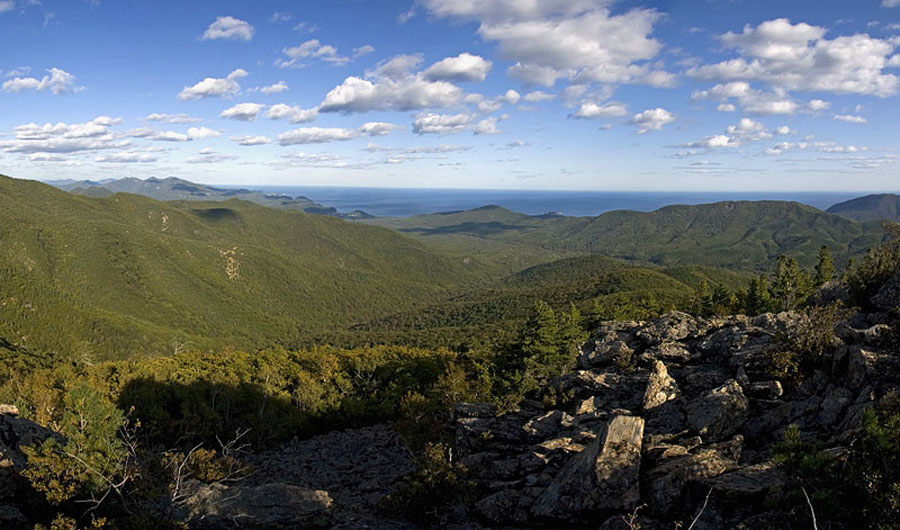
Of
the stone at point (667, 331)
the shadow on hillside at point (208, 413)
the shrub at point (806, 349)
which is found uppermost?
the shrub at point (806, 349)

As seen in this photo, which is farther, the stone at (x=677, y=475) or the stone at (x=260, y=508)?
the stone at (x=260, y=508)

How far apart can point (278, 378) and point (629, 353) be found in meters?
31.4

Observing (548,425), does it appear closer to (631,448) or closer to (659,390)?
(659,390)

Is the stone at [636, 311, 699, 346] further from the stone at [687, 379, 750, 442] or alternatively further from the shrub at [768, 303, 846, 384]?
the stone at [687, 379, 750, 442]

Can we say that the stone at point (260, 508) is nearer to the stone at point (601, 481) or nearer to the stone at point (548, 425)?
the stone at point (601, 481)

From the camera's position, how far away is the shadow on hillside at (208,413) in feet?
99.1

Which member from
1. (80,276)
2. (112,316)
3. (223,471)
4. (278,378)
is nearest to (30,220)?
(80,276)

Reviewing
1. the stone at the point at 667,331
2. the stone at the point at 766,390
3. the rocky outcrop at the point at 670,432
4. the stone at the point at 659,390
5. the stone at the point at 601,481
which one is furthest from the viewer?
the stone at the point at 667,331

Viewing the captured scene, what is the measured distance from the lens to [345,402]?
36750mm

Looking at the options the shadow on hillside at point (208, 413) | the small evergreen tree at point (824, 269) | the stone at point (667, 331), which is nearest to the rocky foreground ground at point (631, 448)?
the stone at point (667, 331)

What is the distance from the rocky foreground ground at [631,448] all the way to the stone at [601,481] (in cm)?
3

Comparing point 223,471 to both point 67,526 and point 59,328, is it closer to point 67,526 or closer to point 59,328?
point 67,526

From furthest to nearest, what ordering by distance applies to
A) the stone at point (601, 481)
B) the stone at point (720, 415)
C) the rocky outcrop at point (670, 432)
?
1. the stone at point (720, 415)
2. the stone at point (601, 481)
3. the rocky outcrop at point (670, 432)

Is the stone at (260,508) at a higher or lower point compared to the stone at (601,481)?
lower
